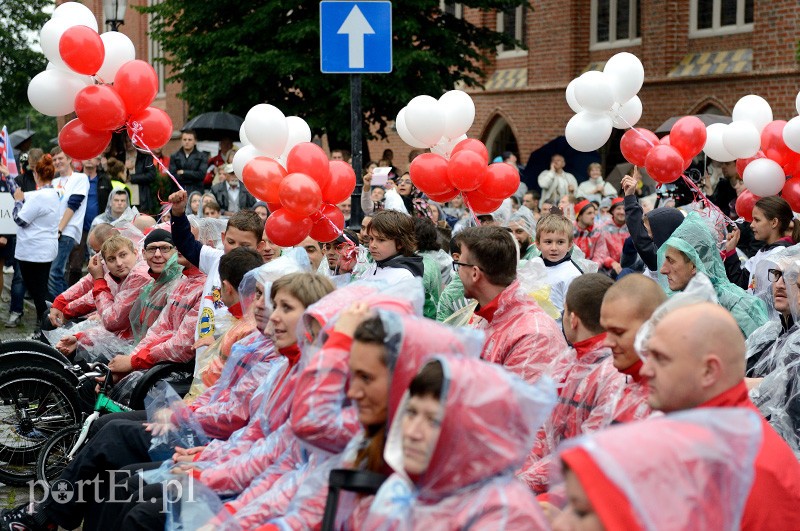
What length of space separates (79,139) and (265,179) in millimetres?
1332

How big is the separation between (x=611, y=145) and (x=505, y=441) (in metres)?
19.8

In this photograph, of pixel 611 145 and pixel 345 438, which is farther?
pixel 611 145

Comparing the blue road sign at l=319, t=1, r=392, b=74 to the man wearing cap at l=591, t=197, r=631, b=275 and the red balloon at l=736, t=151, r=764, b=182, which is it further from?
the man wearing cap at l=591, t=197, r=631, b=275

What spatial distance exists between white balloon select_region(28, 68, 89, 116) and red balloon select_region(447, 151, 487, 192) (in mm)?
2618

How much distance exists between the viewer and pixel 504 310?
4914 millimetres

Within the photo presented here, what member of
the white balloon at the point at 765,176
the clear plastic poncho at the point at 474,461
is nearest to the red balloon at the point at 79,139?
the white balloon at the point at 765,176

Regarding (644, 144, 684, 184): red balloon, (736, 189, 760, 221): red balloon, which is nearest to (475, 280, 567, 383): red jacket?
(644, 144, 684, 184): red balloon

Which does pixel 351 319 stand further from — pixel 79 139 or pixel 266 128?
pixel 79 139

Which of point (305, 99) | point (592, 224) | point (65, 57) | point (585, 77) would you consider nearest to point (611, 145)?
point (305, 99)

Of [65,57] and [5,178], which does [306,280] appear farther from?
[5,178]

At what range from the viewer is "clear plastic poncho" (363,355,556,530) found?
2768 millimetres

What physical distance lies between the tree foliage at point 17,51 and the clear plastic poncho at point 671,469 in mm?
38234

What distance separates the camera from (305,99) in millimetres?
19922

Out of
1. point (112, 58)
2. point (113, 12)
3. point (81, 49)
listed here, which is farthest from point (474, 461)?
point (113, 12)
